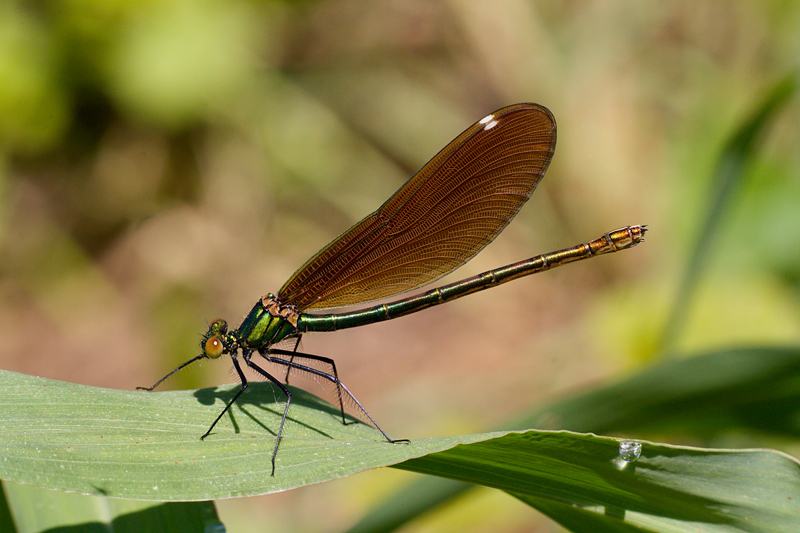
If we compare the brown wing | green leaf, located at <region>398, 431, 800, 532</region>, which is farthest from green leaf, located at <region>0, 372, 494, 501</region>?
the brown wing

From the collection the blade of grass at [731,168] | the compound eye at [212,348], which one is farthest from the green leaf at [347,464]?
the blade of grass at [731,168]

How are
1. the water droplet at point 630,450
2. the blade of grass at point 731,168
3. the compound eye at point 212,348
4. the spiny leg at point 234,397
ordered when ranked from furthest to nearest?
the blade of grass at point 731,168 → the compound eye at point 212,348 → the spiny leg at point 234,397 → the water droplet at point 630,450

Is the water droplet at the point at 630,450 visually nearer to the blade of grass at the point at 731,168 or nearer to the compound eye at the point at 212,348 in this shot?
the compound eye at the point at 212,348

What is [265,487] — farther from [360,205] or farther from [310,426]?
[360,205]

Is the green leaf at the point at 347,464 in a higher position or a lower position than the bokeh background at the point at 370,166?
lower

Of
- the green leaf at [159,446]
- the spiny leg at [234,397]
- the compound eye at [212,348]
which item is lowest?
the green leaf at [159,446]

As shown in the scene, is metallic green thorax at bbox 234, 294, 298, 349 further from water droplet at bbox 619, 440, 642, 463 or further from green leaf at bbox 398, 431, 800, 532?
water droplet at bbox 619, 440, 642, 463
